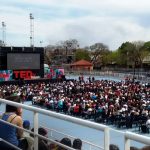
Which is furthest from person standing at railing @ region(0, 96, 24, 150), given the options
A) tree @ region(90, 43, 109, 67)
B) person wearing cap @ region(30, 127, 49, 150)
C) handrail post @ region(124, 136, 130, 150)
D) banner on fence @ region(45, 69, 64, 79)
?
tree @ region(90, 43, 109, 67)

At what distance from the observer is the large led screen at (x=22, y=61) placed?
171 ft

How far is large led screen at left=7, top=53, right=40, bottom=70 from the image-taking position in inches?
2057

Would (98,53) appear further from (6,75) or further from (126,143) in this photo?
(126,143)

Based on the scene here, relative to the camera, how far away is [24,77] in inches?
2160

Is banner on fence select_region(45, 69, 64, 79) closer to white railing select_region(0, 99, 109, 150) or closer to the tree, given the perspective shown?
white railing select_region(0, 99, 109, 150)

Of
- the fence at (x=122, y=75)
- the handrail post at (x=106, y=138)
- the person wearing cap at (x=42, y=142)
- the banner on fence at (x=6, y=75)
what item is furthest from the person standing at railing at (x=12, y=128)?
the fence at (x=122, y=75)

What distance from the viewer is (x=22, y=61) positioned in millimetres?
52969

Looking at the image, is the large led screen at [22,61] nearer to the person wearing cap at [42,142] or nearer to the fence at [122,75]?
the fence at [122,75]

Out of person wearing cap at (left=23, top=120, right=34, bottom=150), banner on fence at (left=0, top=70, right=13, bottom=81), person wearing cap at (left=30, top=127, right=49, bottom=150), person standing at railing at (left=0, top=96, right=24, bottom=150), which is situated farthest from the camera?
banner on fence at (left=0, top=70, right=13, bottom=81)

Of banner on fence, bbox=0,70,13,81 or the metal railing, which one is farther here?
banner on fence, bbox=0,70,13,81

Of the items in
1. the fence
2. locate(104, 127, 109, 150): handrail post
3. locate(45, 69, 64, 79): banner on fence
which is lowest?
the fence

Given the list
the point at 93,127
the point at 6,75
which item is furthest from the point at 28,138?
the point at 6,75

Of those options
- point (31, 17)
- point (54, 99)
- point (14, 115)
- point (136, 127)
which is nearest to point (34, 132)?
point (14, 115)

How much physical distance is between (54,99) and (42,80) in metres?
24.3
